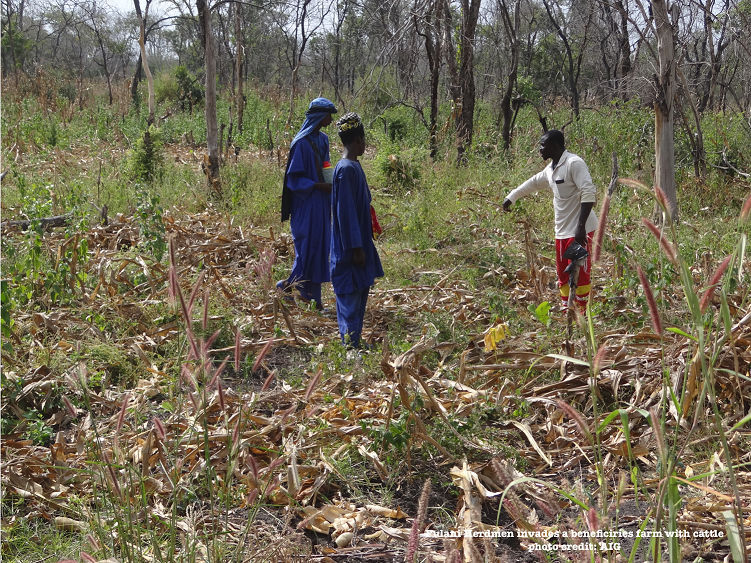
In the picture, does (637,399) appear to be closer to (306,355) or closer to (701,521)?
(701,521)

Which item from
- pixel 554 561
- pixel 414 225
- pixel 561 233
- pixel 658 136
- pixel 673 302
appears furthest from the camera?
pixel 414 225

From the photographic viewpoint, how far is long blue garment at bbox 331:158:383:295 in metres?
4.20

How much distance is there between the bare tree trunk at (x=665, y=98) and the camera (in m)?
5.46

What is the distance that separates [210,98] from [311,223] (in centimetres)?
343

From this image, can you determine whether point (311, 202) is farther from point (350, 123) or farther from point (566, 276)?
point (566, 276)

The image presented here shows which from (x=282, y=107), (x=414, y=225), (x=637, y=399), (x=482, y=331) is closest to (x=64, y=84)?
(x=282, y=107)

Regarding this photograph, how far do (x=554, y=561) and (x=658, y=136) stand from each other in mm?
4712

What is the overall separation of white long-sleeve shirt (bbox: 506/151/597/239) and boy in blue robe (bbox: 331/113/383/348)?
1267mm

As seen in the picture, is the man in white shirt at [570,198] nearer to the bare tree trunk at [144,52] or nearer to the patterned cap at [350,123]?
the patterned cap at [350,123]

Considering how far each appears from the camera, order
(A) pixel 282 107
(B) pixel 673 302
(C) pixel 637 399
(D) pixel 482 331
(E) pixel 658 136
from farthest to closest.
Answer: (A) pixel 282 107 → (E) pixel 658 136 → (D) pixel 482 331 → (B) pixel 673 302 → (C) pixel 637 399

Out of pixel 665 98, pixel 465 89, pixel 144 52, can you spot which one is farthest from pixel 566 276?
pixel 144 52

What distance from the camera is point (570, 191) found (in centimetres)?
452

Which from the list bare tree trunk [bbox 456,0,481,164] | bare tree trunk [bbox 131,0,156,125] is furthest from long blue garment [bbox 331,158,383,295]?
bare tree trunk [bbox 131,0,156,125]

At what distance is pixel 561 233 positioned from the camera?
464 cm
